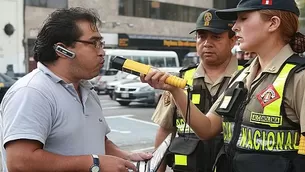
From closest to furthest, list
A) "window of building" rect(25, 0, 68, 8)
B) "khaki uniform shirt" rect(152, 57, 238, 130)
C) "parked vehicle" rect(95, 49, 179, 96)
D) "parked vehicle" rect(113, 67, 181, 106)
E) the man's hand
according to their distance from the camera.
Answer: the man's hand < "khaki uniform shirt" rect(152, 57, 238, 130) < "parked vehicle" rect(113, 67, 181, 106) < "parked vehicle" rect(95, 49, 179, 96) < "window of building" rect(25, 0, 68, 8)

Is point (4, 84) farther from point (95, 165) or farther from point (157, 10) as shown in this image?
point (157, 10)

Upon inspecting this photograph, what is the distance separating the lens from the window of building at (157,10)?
113 feet

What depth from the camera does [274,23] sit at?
209 cm

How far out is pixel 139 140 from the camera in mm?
9227

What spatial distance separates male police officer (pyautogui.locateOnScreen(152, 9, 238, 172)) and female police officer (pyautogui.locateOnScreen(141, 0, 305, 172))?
21.8 inches

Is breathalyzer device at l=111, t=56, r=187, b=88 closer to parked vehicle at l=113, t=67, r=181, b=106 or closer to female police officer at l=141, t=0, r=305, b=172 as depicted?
female police officer at l=141, t=0, r=305, b=172

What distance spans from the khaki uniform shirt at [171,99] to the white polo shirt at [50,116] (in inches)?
35.3

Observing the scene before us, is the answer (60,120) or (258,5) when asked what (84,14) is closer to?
(60,120)

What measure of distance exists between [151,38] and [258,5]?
112 ft

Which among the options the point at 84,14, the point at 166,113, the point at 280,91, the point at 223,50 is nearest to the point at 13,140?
the point at 84,14

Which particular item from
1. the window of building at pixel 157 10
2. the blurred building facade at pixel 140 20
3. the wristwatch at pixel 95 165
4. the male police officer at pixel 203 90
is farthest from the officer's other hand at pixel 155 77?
the window of building at pixel 157 10

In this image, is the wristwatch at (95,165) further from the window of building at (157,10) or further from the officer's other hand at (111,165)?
the window of building at (157,10)

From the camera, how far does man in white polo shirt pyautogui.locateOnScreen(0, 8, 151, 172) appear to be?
1.87m

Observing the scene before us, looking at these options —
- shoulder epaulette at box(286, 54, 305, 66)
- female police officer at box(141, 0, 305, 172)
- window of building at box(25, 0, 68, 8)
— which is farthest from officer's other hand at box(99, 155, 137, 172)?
window of building at box(25, 0, 68, 8)
